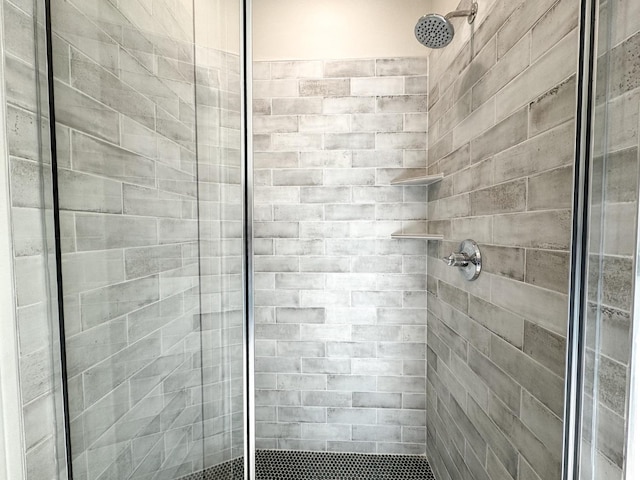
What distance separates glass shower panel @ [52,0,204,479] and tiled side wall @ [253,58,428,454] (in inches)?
34.5

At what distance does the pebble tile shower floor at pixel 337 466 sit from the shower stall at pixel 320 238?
0.01 metres

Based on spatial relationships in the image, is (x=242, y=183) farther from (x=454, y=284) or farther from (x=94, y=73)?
(x=454, y=284)

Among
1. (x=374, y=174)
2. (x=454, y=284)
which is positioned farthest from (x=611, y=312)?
(x=374, y=174)

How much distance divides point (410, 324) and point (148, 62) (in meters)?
1.66

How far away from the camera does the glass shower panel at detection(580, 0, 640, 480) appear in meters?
0.56

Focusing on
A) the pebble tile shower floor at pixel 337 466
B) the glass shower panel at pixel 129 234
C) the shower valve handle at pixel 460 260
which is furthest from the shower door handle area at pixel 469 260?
the pebble tile shower floor at pixel 337 466

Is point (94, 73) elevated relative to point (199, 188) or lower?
elevated

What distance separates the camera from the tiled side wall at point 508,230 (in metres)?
0.77

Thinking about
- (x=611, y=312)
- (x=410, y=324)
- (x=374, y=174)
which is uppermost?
(x=374, y=174)

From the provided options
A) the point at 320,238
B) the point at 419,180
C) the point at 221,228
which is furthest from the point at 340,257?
the point at 221,228

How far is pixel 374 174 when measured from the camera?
1.74m

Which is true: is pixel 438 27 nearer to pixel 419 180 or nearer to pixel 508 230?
pixel 419 180

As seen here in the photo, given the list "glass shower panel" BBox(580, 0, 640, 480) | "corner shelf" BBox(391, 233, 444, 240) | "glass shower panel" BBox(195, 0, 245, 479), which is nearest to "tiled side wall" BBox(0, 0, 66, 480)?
"glass shower panel" BBox(195, 0, 245, 479)

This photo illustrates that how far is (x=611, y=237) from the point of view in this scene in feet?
1.96
